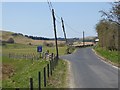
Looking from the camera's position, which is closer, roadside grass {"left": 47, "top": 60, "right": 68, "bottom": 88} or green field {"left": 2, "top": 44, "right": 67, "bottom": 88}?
roadside grass {"left": 47, "top": 60, "right": 68, "bottom": 88}

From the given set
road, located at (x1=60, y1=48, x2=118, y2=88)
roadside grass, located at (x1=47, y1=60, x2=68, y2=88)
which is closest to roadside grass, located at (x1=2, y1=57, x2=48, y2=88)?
roadside grass, located at (x1=47, y1=60, x2=68, y2=88)

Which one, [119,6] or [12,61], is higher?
[119,6]

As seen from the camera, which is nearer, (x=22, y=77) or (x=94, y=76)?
(x=94, y=76)

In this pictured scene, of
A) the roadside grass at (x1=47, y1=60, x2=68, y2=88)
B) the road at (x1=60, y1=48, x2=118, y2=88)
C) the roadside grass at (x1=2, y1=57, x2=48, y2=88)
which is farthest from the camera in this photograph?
the roadside grass at (x1=2, y1=57, x2=48, y2=88)

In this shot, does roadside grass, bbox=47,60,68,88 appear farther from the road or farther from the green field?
the road

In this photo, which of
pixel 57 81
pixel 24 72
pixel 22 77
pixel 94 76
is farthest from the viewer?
pixel 24 72

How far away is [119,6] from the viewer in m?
43.3

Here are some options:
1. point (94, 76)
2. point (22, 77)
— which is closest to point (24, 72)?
point (22, 77)

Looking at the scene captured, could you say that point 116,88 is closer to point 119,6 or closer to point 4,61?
point 119,6

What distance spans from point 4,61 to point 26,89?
4273 cm

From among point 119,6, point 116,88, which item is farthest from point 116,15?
point 116,88

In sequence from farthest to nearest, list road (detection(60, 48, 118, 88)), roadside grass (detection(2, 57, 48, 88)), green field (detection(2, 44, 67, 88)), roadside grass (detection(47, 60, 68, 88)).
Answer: roadside grass (detection(2, 57, 48, 88))
green field (detection(2, 44, 67, 88))
road (detection(60, 48, 118, 88))
roadside grass (detection(47, 60, 68, 88))

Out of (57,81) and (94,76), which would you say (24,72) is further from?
(57,81)

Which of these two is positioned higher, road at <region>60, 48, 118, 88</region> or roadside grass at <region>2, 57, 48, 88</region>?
road at <region>60, 48, 118, 88</region>
